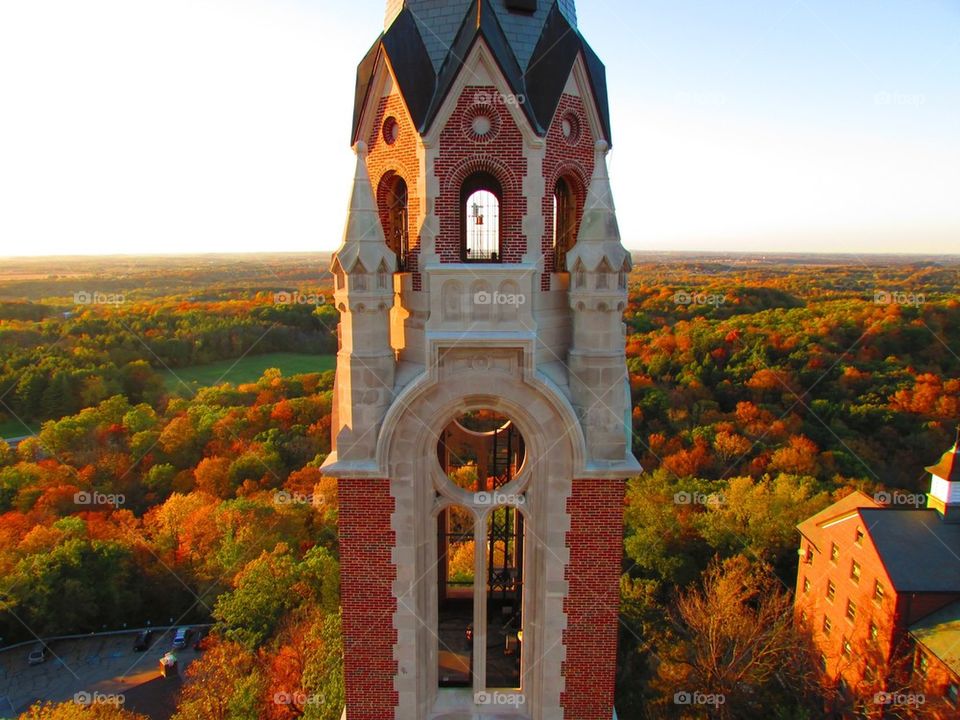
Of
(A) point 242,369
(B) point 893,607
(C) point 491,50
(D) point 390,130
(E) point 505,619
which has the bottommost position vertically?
(B) point 893,607

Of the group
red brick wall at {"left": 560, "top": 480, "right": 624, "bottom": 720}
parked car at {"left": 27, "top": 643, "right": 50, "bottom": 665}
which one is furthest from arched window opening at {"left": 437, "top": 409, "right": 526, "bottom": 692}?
parked car at {"left": 27, "top": 643, "right": 50, "bottom": 665}

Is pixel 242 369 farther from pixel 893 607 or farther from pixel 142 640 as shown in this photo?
pixel 893 607

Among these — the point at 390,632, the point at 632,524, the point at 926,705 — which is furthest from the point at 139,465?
the point at 926,705

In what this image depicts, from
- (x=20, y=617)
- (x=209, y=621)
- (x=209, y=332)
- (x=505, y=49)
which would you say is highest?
(x=505, y=49)

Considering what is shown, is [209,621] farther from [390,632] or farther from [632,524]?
[390,632]

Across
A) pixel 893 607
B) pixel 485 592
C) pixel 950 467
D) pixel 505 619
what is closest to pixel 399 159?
pixel 485 592

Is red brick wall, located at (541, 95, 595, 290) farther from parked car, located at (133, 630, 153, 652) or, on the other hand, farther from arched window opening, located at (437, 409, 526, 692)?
parked car, located at (133, 630, 153, 652)
